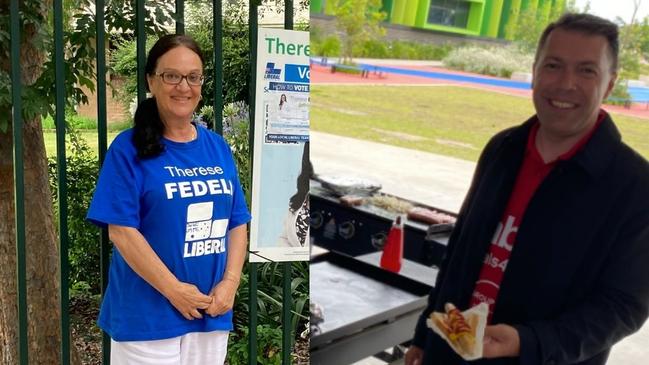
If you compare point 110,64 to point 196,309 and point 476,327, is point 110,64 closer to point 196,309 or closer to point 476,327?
Result: point 196,309

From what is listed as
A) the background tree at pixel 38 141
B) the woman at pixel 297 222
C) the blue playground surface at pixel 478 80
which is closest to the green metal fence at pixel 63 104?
the background tree at pixel 38 141

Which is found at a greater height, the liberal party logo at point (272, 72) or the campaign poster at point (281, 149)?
the liberal party logo at point (272, 72)

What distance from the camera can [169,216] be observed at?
155 cm

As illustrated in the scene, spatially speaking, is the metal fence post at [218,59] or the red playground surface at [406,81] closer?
the red playground surface at [406,81]

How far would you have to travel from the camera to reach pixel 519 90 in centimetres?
74

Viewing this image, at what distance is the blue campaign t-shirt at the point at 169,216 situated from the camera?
1.52 metres

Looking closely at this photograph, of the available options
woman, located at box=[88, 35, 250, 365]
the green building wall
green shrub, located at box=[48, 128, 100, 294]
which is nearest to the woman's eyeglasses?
woman, located at box=[88, 35, 250, 365]

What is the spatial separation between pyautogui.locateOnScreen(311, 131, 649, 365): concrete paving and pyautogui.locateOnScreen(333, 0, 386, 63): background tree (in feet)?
0.56

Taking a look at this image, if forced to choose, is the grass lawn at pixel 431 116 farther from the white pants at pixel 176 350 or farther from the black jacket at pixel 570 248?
the white pants at pixel 176 350

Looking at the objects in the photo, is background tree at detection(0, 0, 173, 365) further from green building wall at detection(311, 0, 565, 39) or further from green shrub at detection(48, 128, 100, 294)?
green building wall at detection(311, 0, 565, 39)

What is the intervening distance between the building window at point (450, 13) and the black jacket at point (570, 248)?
198 mm

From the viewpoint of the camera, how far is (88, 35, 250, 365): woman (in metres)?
1.52

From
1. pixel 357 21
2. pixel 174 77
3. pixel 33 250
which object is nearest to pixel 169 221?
pixel 174 77

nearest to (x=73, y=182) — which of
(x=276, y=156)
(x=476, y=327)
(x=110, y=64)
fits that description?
(x=110, y=64)
